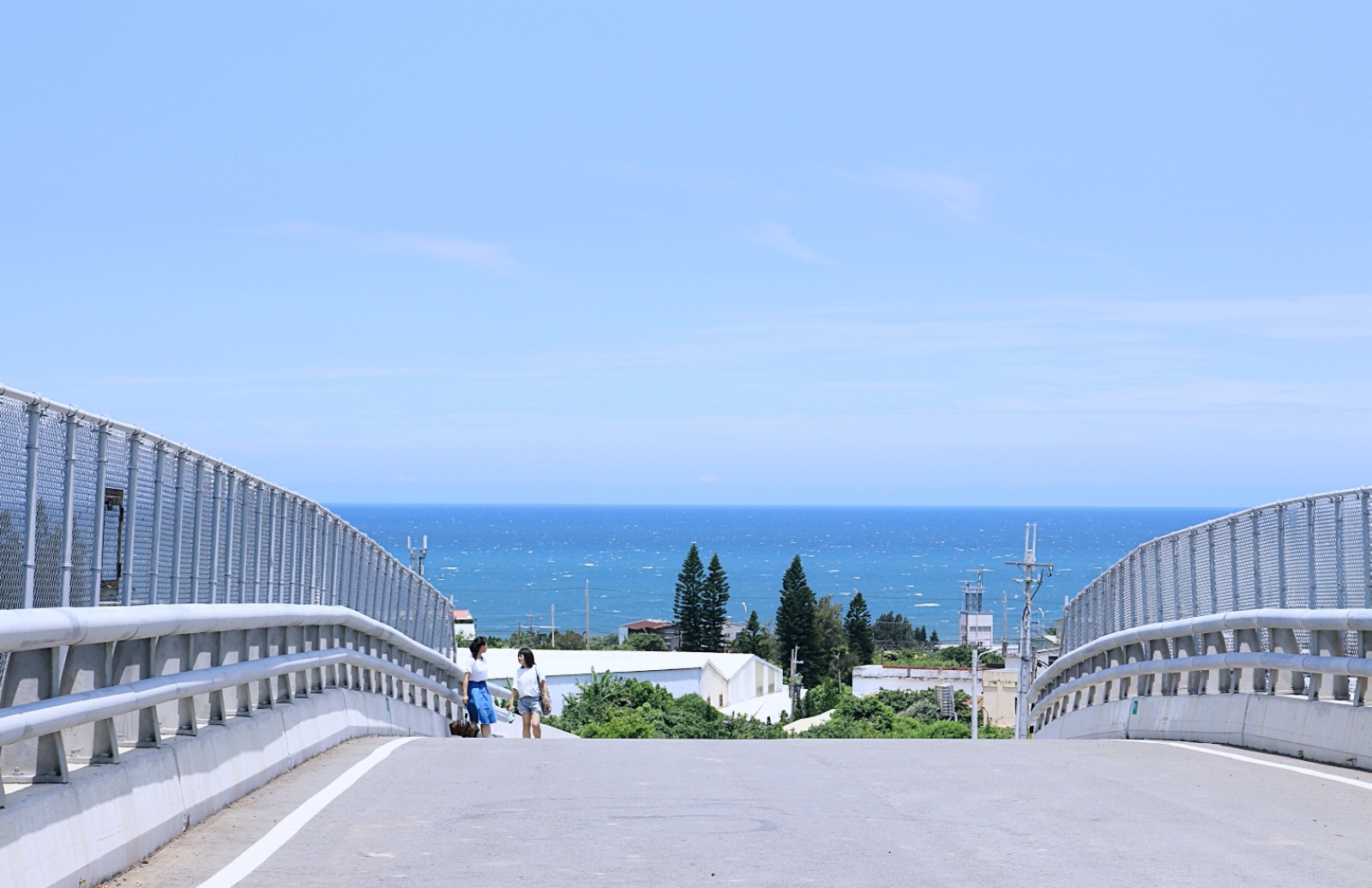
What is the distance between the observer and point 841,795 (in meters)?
10.9

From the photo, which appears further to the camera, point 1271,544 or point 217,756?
point 1271,544

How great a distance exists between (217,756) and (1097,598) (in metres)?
16.9

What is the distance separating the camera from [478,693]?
22.1m

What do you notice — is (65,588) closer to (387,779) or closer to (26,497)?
(26,497)

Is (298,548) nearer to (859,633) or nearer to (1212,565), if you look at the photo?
(1212,565)

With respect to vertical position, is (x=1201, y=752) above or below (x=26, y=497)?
below

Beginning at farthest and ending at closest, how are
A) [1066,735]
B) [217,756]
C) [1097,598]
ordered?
1. [1097,598]
2. [1066,735]
3. [217,756]

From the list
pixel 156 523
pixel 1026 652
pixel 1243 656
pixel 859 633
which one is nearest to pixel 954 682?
pixel 859 633

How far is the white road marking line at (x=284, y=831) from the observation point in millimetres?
7798

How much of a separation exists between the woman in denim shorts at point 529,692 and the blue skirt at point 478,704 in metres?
0.45

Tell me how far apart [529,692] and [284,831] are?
12.3 metres

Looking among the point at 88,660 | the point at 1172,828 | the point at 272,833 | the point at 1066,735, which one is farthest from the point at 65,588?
the point at 1066,735

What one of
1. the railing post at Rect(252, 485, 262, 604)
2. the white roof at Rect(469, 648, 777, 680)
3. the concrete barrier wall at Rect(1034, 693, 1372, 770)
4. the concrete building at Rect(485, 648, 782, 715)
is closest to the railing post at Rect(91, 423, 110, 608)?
the railing post at Rect(252, 485, 262, 604)

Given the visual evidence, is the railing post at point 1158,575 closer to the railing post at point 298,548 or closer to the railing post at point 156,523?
the railing post at point 298,548
